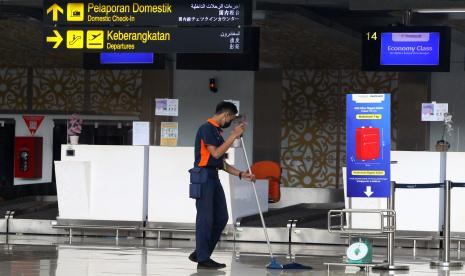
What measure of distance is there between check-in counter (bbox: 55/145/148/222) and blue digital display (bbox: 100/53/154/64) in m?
1.33

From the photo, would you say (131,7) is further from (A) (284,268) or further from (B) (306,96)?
(B) (306,96)

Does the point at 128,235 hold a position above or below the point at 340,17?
below

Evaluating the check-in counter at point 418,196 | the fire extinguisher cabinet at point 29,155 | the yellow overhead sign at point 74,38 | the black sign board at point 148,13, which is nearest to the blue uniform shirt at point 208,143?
the black sign board at point 148,13

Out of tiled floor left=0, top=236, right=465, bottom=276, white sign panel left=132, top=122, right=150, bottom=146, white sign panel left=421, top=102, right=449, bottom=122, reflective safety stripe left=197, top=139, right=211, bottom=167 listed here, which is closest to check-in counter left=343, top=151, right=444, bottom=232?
tiled floor left=0, top=236, right=465, bottom=276

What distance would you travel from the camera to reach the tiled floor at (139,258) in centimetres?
1060

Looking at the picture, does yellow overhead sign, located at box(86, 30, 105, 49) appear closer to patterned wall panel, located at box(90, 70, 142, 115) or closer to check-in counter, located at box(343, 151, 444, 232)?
check-in counter, located at box(343, 151, 444, 232)

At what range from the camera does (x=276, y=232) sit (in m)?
15.3

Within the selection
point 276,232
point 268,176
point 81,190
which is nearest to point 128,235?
point 81,190

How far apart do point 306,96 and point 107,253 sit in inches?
434

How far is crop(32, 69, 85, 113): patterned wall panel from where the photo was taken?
23984mm

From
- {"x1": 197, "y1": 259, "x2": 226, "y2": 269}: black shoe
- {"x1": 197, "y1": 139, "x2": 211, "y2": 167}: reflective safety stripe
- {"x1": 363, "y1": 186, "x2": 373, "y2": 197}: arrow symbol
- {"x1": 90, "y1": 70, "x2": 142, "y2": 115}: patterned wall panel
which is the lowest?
{"x1": 197, "y1": 259, "x2": 226, "y2": 269}: black shoe

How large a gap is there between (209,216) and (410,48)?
234 inches

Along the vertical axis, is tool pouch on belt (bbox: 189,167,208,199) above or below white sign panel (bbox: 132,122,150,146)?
below

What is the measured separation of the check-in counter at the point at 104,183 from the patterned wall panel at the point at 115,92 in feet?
26.1
